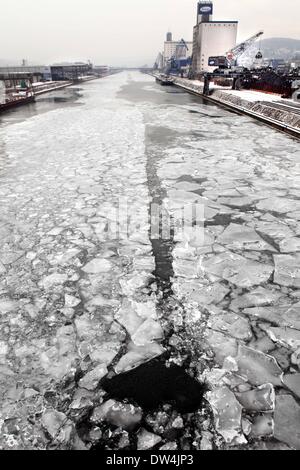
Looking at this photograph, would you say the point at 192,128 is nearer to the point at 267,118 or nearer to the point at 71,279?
the point at 267,118

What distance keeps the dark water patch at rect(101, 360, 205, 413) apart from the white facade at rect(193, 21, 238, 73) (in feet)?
238

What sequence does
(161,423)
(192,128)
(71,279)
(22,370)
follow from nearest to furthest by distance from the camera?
(161,423) → (22,370) → (71,279) → (192,128)

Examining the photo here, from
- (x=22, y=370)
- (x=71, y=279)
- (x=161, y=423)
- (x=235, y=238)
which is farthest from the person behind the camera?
(x=235, y=238)

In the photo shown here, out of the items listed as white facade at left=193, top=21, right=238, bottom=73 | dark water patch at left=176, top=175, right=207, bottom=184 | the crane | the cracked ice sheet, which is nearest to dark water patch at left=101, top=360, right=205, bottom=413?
the cracked ice sheet

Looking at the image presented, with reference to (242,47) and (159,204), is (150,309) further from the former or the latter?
(242,47)

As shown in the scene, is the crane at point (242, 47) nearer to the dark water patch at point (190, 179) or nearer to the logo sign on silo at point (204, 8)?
A: the logo sign on silo at point (204, 8)

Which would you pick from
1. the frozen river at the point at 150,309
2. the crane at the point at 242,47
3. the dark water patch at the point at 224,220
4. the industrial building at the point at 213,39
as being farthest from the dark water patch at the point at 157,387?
the industrial building at the point at 213,39

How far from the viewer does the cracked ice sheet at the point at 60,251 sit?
2.42m

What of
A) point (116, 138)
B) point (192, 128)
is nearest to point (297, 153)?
point (192, 128)

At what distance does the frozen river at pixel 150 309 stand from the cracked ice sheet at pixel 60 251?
2 centimetres

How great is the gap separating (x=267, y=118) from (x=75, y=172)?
9.04 m

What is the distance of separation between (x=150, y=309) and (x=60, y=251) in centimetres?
148

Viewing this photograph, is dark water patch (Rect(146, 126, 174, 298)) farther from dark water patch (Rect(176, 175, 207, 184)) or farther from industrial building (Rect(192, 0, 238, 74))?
industrial building (Rect(192, 0, 238, 74))

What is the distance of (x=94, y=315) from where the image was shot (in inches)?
108
